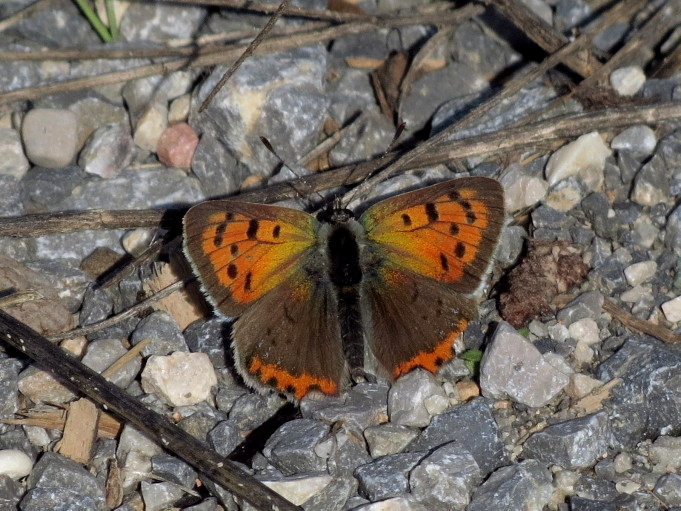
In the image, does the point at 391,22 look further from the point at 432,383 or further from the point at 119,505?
the point at 119,505

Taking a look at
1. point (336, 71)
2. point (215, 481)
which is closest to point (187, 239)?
point (215, 481)

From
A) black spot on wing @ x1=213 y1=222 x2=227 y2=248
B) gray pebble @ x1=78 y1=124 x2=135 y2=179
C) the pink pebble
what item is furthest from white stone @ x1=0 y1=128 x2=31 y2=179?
black spot on wing @ x1=213 y1=222 x2=227 y2=248

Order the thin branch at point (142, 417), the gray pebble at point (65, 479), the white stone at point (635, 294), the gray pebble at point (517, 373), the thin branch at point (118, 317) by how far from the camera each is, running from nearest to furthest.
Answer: the thin branch at point (142, 417) → the gray pebble at point (65, 479) → the gray pebble at point (517, 373) → the thin branch at point (118, 317) → the white stone at point (635, 294)

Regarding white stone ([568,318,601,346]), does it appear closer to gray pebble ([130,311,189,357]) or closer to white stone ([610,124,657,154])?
white stone ([610,124,657,154])

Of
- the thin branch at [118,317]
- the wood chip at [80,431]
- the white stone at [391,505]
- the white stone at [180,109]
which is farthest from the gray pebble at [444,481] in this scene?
the white stone at [180,109]

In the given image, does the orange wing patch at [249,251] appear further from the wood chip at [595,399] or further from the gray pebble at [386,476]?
the wood chip at [595,399]

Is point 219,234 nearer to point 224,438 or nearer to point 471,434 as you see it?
point 224,438
